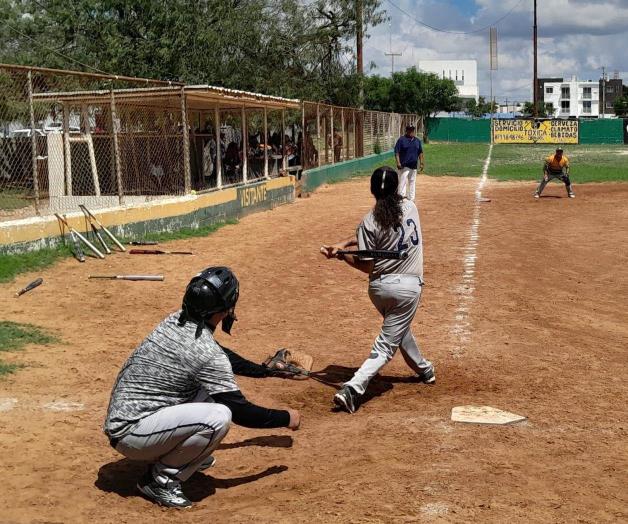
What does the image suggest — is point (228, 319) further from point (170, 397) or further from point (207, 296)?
point (170, 397)

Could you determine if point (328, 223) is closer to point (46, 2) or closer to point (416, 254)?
point (416, 254)

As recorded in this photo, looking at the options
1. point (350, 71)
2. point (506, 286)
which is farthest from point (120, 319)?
point (350, 71)

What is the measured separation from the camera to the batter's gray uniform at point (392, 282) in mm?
6508

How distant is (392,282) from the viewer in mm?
6523

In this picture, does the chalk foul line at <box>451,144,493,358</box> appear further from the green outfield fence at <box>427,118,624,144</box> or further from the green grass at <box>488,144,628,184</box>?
the green outfield fence at <box>427,118,624,144</box>

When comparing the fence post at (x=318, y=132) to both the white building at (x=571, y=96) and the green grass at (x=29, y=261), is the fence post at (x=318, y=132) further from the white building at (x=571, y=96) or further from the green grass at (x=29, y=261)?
the white building at (x=571, y=96)

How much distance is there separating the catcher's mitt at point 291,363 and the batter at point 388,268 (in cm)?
45

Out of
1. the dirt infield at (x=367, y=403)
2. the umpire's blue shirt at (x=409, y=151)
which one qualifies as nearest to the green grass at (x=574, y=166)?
the umpire's blue shirt at (x=409, y=151)

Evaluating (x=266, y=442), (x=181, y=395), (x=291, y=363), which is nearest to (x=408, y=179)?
(x=291, y=363)

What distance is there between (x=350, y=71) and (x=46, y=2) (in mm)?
15502

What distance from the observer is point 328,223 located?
59.8 ft

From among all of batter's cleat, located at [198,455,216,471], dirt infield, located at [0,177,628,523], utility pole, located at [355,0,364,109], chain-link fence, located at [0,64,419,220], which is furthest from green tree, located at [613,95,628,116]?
batter's cleat, located at [198,455,216,471]

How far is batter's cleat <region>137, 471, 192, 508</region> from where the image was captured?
4.70m

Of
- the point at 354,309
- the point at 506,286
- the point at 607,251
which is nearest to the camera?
the point at 354,309
